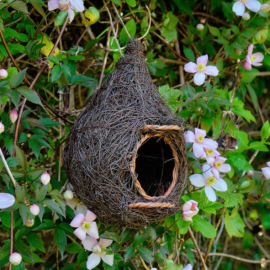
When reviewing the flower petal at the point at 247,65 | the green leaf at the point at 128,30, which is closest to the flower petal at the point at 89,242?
the green leaf at the point at 128,30

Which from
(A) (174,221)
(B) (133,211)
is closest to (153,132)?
(B) (133,211)

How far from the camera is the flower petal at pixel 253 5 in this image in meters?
1.48

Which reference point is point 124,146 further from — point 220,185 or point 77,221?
point 220,185

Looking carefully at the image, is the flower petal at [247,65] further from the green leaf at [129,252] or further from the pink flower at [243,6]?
the green leaf at [129,252]

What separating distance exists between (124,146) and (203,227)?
0.48m

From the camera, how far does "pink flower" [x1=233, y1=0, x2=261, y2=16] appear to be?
4.88 ft

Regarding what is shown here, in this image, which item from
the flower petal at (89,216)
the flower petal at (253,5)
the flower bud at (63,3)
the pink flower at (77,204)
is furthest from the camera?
the flower petal at (253,5)

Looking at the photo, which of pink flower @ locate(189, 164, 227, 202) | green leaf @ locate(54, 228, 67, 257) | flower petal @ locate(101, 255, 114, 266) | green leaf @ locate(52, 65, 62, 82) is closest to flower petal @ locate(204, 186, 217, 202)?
pink flower @ locate(189, 164, 227, 202)

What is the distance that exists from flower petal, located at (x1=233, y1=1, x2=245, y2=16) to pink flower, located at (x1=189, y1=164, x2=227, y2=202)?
547mm

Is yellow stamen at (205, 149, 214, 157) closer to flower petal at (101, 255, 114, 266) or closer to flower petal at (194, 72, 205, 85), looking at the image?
flower petal at (194, 72, 205, 85)

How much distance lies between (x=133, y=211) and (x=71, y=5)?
60 cm

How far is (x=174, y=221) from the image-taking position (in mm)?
1466

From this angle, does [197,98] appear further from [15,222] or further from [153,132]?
[15,222]

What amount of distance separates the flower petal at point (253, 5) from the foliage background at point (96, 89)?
11 cm
